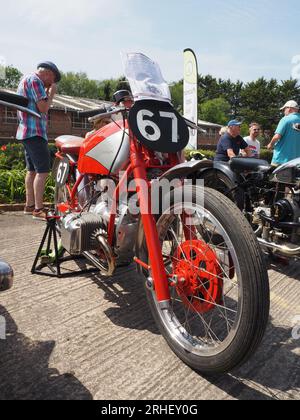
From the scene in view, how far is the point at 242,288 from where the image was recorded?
1634 mm

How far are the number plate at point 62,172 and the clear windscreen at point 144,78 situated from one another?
4.93 feet

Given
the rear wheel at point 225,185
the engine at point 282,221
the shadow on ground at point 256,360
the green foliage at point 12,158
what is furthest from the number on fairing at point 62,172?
the green foliage at point 12,158

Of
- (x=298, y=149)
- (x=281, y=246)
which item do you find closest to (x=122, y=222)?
(x=281, y=246)

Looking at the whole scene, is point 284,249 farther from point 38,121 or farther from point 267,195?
point 38,121

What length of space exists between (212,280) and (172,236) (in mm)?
450

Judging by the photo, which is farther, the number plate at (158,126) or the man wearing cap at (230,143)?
the man wearing cap at (230,143)

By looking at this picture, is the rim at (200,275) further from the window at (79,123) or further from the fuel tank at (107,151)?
the window at (79,123)

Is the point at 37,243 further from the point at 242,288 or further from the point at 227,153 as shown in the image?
the point at 227,153

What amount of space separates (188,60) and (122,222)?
26.2 ft

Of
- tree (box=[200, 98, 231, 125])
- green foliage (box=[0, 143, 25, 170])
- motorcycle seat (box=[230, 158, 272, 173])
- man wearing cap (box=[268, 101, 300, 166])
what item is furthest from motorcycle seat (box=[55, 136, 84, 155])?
tree (box=[200, 98, 231, 125])

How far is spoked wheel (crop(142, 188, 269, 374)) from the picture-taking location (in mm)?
1608

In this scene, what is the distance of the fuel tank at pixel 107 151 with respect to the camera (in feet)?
8.09
